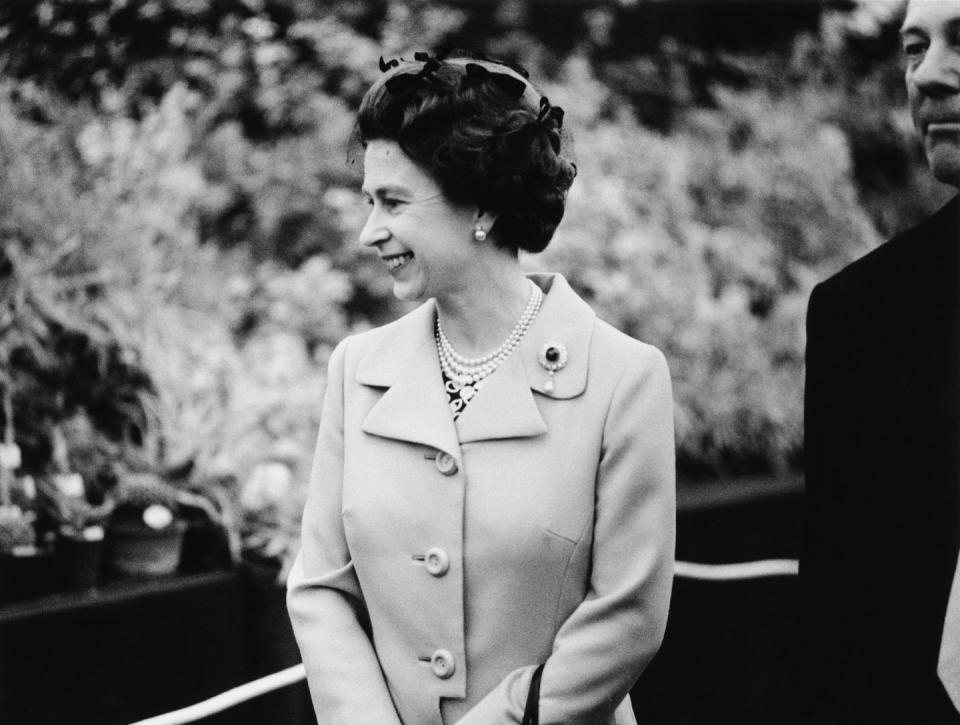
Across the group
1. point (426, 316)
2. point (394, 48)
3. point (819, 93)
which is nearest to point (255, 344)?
point (394, 48)

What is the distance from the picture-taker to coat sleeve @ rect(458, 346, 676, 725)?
184cm

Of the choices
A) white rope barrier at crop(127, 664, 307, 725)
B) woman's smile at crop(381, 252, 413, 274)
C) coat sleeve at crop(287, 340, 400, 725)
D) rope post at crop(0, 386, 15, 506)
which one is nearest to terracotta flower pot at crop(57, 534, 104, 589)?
rope post at crop(0, 386, 15, 506)

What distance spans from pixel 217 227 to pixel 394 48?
3.56ft

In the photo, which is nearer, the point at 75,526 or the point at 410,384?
the point at 410,384

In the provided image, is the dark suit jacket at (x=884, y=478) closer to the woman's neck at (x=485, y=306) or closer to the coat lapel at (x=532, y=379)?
the coat lapel at (x=532, y=379)

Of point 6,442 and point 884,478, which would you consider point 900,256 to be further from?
point 6,442

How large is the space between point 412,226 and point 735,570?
2666 mm

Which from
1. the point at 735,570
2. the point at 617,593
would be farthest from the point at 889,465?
the point at 735,570

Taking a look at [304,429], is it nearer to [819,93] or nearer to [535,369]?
[535,369]

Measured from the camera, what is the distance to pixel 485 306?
2043 mm

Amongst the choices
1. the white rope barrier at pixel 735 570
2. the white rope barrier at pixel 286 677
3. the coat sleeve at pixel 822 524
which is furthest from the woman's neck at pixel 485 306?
the white rope barrier at pixel 735 570

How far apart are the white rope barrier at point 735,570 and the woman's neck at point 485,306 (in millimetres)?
2124

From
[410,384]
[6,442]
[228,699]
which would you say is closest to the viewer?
[410,384]

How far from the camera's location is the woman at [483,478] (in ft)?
6.16
